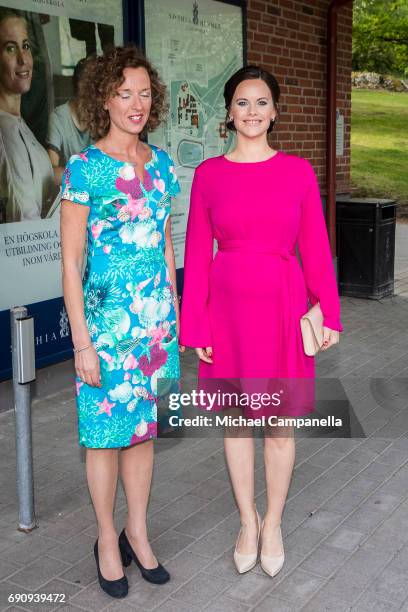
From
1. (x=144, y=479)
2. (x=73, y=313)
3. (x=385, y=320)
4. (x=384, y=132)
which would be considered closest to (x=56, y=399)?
(x=144, y=479)

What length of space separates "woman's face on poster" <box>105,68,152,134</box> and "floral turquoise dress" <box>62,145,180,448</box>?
136mm

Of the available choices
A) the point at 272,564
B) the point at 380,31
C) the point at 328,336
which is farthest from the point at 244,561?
the point at 380,31

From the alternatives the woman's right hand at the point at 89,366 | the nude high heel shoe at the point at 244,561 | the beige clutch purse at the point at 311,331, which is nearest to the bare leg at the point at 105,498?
the woman's right hand at the point at 89,366

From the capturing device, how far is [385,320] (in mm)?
8078

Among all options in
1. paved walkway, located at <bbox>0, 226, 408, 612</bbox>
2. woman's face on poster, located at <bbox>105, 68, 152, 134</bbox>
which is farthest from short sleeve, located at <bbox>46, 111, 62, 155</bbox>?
woman's face on poster, located at <bbox>105, 68, 152, 134</bbox>

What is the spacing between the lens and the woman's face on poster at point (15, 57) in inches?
205

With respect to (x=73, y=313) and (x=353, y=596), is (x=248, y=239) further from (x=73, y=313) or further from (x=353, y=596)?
(x=353, y=596)

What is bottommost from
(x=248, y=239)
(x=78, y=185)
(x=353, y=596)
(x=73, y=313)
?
(x=353, y=596)

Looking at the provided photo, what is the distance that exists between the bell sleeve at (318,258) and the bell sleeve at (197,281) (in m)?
0.37

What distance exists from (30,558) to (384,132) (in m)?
28.8

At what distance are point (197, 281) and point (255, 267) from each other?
245mm

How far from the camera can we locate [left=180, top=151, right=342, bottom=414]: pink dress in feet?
10.3

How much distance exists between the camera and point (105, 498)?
3.20 meters

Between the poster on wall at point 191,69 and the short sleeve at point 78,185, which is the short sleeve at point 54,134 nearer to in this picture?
the poster on wall at point 191,69
